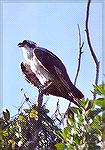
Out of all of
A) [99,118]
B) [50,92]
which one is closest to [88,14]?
[99,118]

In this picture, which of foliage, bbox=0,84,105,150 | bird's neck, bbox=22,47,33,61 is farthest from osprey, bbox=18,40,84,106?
foliage, bbox=0,84,105,150

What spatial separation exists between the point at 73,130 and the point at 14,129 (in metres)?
0.54

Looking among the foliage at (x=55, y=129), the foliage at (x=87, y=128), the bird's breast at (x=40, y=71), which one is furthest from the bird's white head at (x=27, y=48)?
the foliage at (x=87, y=128)

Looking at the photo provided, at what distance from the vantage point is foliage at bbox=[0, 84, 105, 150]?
1637mm

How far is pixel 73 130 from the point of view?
5.70ft

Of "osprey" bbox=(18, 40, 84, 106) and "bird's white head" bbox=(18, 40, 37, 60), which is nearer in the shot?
"osprey" bbox=(18, 40, 84, 106)

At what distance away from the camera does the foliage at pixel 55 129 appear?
1637 mm

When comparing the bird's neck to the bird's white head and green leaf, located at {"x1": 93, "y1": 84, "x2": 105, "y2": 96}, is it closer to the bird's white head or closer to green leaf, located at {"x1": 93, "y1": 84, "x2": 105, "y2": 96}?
the bird's white head

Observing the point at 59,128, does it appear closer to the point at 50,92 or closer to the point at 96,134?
the point at 96,134

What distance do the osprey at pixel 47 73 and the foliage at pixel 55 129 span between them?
94cm

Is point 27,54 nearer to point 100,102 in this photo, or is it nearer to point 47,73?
point 47,73

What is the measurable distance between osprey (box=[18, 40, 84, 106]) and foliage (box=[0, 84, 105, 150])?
0.94 m

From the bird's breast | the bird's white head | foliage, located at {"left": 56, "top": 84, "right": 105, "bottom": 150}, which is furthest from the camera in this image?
the bird's white head

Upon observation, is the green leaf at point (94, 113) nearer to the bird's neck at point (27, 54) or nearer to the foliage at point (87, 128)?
the foliage at point (87, 128)
